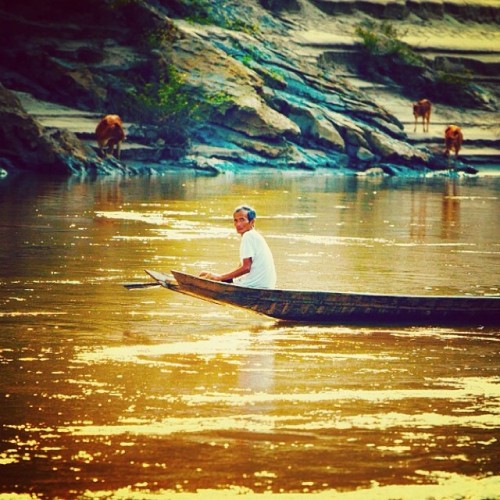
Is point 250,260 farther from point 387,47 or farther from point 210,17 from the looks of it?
point 387,47

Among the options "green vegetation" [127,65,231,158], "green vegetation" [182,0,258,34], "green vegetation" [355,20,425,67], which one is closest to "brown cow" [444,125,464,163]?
"green vegetation" [127,65,231,158]

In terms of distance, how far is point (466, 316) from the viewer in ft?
39.4

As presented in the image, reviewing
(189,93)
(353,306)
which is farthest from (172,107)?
(353,306)

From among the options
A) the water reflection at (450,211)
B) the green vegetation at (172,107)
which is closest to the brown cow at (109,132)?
the green vegetation at (172,107)

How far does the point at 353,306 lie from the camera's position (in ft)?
38.9

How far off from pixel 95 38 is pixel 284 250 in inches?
1507

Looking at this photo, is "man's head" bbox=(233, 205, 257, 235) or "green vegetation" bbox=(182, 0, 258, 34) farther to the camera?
"green vegetation" bbox=(182, 0, 258, 34)

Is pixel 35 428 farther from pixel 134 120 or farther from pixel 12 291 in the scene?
pixel 134 120

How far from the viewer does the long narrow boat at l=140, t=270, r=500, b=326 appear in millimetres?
11750

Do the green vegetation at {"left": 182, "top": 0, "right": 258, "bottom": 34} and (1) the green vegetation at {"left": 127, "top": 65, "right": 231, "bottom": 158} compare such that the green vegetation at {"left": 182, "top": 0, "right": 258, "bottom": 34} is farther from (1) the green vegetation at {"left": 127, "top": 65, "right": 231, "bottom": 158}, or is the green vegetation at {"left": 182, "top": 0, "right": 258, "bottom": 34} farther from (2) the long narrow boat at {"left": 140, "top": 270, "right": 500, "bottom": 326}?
(2) the long narrow boat at {"left": 140, "top": 270, "right": 500, "bottom": 326}

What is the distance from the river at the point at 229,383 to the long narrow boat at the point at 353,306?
196 mm

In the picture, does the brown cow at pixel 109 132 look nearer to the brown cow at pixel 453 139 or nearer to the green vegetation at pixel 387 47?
the brown cow at pixel 453 139

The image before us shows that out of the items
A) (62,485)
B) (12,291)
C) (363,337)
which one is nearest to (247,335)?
(363,337)

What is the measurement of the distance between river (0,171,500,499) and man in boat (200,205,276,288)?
41 cm
